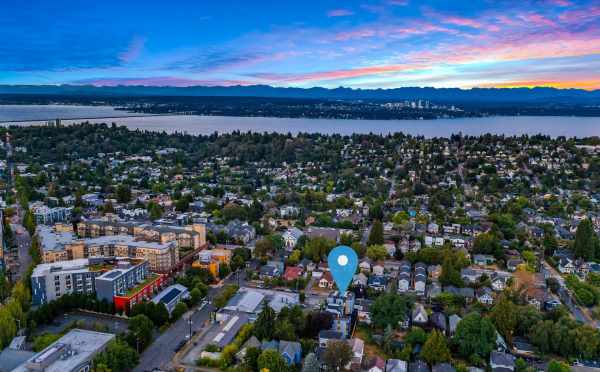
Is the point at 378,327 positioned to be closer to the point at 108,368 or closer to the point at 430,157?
the point at 108,368

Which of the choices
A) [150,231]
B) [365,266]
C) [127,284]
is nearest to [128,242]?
[150,231]

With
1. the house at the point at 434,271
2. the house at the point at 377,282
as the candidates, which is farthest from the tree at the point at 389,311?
the house at the point at 434,271

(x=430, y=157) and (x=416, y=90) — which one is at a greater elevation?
(x=416, y=90)

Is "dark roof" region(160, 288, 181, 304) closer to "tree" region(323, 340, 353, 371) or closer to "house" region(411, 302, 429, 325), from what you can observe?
"tree" region(323, 340, 353, 371)

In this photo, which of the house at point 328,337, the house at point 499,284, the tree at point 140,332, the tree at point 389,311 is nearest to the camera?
the tree at point 140,332

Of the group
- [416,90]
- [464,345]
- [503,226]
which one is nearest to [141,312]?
[464,345]

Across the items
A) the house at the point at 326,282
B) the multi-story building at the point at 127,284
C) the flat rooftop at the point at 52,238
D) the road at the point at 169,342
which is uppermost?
the flat rooftop at the point at 52,238

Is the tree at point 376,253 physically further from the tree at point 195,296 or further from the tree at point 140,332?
the tree at point 140,332
